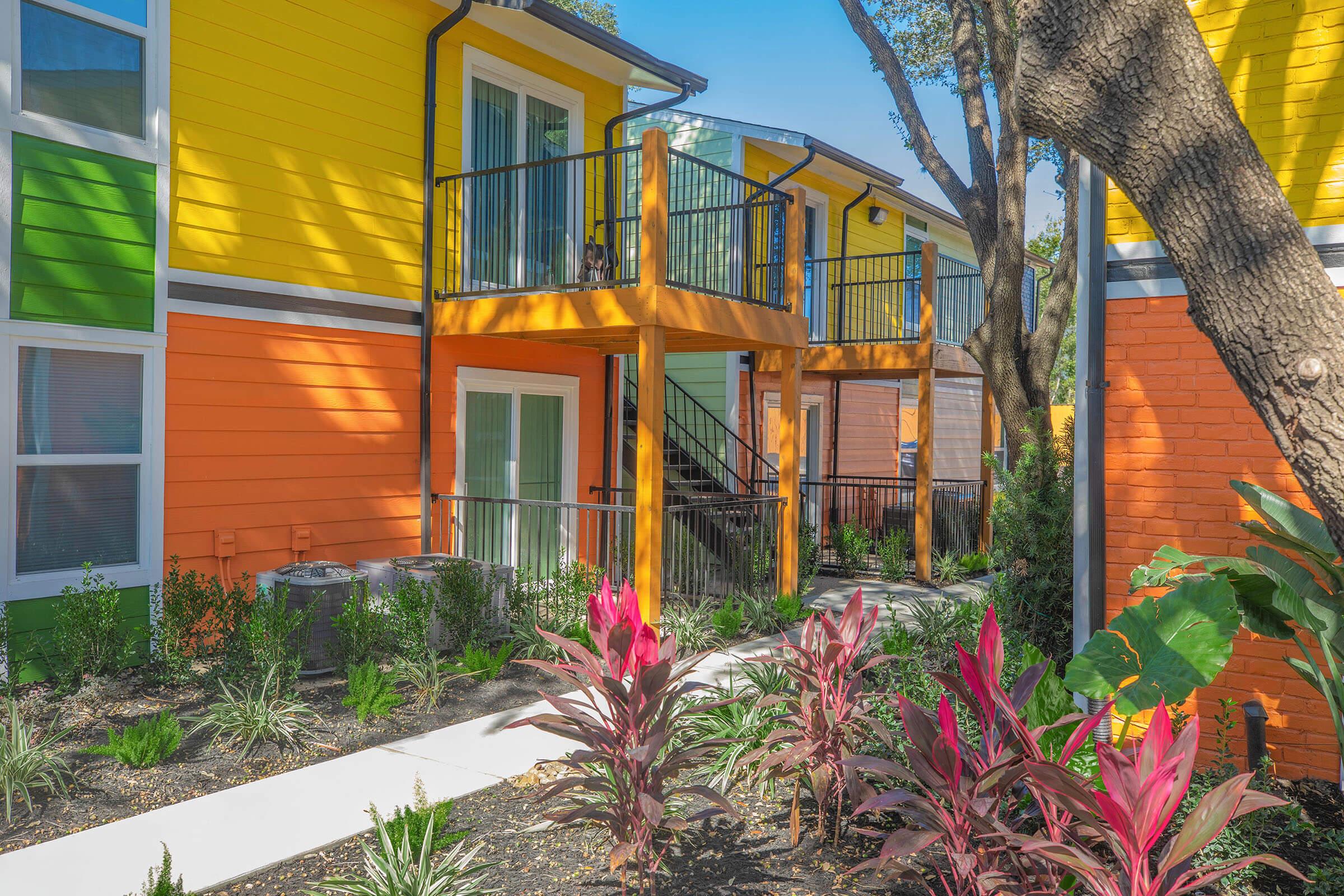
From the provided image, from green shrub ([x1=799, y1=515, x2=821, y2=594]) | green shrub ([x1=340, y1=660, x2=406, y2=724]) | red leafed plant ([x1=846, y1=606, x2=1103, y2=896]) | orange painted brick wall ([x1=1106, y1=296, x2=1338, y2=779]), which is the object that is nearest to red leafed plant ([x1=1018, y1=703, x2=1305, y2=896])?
red leafed plant ([x1=846, y1=606, x2=1103, y2=896])

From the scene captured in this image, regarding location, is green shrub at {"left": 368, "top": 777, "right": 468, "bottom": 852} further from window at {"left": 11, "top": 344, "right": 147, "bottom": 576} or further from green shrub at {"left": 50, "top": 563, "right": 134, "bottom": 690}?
window at {"left": 11, "top": 344, "right": 147, "bottom": 576}

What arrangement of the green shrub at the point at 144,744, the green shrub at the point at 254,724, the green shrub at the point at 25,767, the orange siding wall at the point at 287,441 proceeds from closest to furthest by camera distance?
the green shrub at the point at 25,767, the green shrub at the point at 144,744, the green shrub at the point at 254,724, the orange siding wall at the point at 287,441

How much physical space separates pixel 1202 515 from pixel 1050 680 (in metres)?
1.69

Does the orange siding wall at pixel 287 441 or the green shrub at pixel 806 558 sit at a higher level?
the orange siding wall at pixel 287 441

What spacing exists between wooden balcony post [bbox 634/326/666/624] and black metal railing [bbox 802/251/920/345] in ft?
17.5

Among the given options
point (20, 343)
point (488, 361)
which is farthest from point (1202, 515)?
point (20, 343)

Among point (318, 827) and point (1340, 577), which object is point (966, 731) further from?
point (318, 827)

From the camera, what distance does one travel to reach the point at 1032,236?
4319 cm

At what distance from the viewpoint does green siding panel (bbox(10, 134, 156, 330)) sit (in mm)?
5777

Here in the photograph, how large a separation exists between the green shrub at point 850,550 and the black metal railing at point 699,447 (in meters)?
1.17

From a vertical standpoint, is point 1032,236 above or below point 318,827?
above

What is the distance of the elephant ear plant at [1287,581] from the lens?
3951 mm

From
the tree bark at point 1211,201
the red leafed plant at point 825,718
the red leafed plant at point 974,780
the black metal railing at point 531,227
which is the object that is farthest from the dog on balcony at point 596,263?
the red leafed plant at point 974,780

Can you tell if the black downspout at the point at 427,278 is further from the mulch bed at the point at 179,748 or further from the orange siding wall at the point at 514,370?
the mulch bed at the point at 179,748
